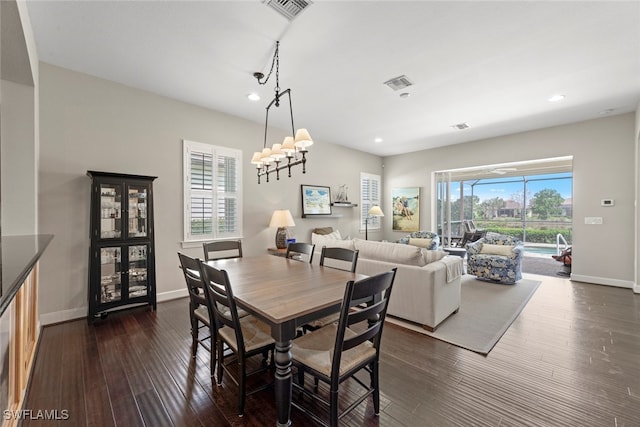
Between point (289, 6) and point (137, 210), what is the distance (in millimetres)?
3010

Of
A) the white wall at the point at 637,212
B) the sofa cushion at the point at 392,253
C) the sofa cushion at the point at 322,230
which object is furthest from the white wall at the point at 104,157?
the white wall at the point at 637,212

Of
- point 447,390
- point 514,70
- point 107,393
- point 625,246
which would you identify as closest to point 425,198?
point 625,246

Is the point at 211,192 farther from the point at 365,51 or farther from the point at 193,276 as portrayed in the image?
the point at 365,51

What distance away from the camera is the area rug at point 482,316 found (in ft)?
9.29

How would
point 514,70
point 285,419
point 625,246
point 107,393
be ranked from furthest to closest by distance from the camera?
point 625,246 → point 514,70 → point 107,393 → point 285,419

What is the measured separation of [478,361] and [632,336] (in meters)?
1.96

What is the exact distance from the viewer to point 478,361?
2.44 m

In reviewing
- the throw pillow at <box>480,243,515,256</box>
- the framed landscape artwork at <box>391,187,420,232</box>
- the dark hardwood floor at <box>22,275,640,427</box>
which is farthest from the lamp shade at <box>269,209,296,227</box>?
the throw pillow at <box>480,243,515,256</box>

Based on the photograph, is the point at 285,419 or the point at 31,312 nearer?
the point at 285,419

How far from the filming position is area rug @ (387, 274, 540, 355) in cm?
283

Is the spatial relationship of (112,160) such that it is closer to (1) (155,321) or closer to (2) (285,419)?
(1) (155,321)

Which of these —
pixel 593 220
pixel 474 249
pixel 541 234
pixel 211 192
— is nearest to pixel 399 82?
pixel 211 192

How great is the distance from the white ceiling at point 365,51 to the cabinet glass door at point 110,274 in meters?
2.23

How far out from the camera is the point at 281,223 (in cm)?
487
